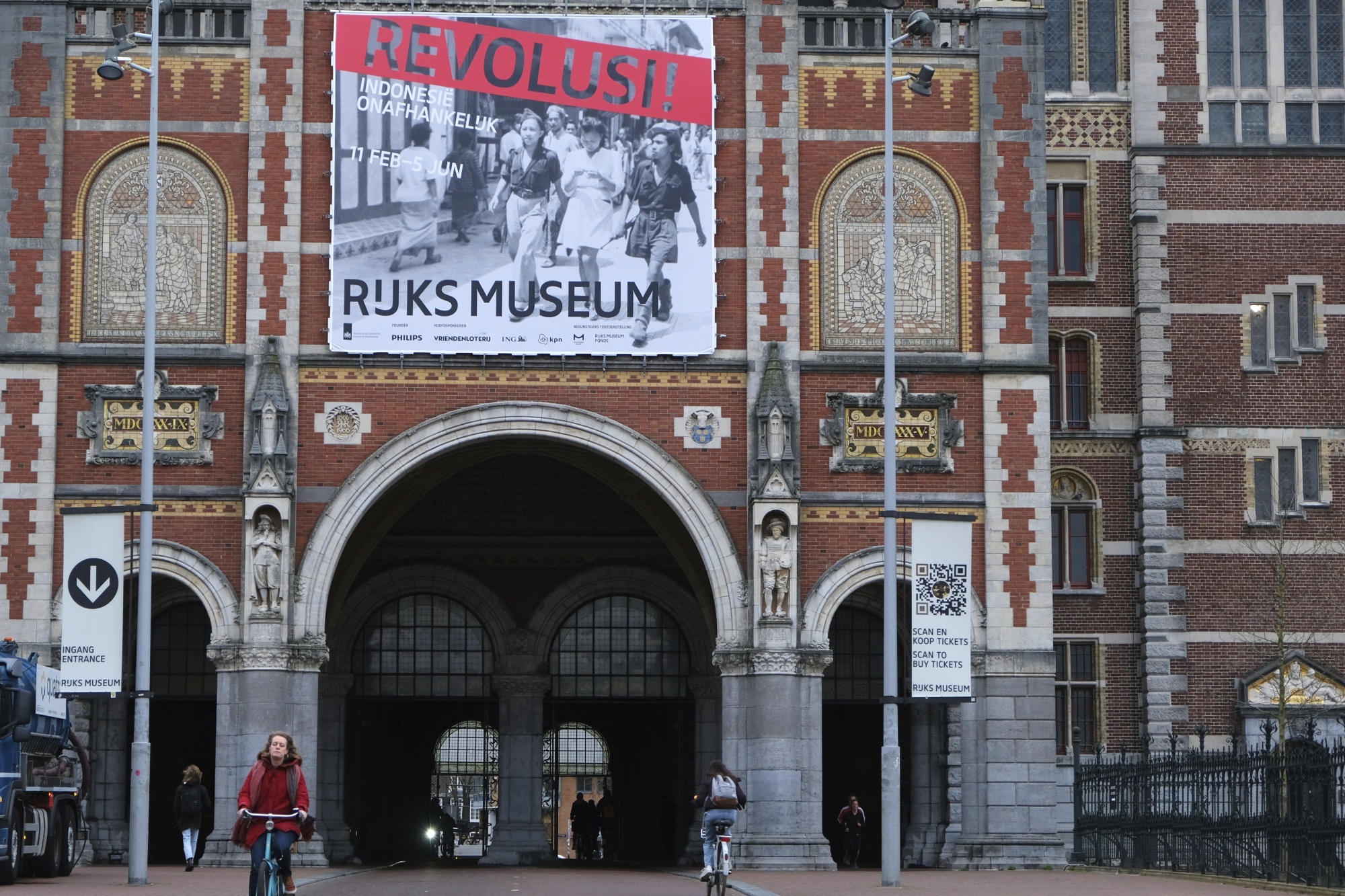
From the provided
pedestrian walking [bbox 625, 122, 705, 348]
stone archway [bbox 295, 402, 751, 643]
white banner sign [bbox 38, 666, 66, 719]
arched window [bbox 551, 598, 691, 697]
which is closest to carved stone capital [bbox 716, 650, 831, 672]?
stone archway [bbox 295, 402, 751, 643]

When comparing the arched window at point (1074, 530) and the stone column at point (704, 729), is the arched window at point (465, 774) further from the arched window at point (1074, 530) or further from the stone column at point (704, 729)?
the arched window at point (1074, 530)

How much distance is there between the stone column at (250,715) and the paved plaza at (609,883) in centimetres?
57

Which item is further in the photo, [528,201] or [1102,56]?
[1102,56]

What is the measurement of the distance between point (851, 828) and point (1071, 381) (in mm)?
12954

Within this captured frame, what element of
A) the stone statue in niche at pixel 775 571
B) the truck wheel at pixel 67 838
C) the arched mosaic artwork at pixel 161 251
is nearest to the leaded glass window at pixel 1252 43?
the stone statue in niche at pixel 775 571

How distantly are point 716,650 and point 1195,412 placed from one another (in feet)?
49.2

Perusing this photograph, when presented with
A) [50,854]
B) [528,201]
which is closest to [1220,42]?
[528,201]

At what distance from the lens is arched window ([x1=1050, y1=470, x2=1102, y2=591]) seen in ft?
150

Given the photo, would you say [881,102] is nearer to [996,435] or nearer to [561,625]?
[996,435]

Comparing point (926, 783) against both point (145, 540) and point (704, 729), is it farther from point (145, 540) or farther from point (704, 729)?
point (145, 540)

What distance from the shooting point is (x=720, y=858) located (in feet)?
83.9

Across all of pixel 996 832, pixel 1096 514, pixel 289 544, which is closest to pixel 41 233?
pixel 289 544

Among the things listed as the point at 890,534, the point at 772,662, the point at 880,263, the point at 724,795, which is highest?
the point at 880,263

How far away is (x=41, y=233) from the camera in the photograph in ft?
116
